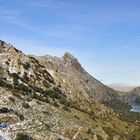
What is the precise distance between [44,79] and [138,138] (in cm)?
3600

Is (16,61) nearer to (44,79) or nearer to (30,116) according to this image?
(44,79)

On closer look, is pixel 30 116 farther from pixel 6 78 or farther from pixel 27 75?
pixel 27 75

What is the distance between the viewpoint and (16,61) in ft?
348

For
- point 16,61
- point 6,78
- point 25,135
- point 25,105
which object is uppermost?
point 16,61

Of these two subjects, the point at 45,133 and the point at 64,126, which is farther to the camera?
the point at 64,126

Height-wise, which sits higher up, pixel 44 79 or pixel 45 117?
pixel 44 79

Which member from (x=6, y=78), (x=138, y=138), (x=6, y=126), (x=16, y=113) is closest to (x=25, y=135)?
(x=6, y=126)

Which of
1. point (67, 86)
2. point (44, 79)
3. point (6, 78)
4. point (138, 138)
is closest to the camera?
point (6, 78)

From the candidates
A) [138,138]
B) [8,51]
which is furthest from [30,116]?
[8,51]

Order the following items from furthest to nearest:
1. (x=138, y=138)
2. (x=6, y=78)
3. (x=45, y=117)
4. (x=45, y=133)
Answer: (x=138, y=138) → (x=6, y=78) → (x=45, y=117) → (x=45, y=133)

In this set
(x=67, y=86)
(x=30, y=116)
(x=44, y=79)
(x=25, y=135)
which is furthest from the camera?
(x=67, y=86)

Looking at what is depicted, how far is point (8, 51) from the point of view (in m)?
109

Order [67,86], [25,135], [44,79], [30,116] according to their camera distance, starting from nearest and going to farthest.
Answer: [25,135], [30,116], [44,79], [67,86]

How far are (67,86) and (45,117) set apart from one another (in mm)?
70130
